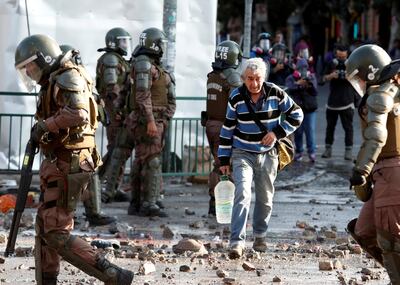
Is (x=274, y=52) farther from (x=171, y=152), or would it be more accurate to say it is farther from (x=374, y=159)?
(x=374, y=159)

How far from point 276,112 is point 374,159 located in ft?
9.31

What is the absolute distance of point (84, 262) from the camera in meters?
8.07

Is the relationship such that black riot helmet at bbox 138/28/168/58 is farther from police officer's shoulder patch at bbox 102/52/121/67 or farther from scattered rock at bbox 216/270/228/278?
scattered rock at bbox 216/270/228/278

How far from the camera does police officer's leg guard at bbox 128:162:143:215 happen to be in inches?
508

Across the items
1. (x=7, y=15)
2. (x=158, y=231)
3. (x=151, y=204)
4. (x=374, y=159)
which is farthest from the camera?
(x=7, y=15)

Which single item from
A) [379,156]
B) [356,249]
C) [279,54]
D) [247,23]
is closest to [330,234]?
[356,249]

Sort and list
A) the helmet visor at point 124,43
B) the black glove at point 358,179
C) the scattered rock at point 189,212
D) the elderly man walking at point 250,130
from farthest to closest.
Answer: the helmet visor at point 124,43, the scattered rock at point 189,212, the elderly man walking at point 250,130, the black glove at point 358,179

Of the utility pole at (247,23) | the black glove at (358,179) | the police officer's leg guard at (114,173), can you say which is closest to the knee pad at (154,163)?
the police officer's leg guard at (114,173)

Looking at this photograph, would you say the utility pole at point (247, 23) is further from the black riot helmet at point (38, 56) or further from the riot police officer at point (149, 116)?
the black riot helmet at point (38, 56)

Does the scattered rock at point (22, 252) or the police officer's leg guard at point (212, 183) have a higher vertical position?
the police officer's leg guard at point (212, 183)

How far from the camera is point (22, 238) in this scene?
36.0ft

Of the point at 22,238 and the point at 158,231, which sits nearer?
the point at 22,238

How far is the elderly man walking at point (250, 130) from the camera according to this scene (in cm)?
1025

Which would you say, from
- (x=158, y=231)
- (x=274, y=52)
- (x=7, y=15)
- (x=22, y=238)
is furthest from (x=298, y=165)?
(x=22, y=238)
